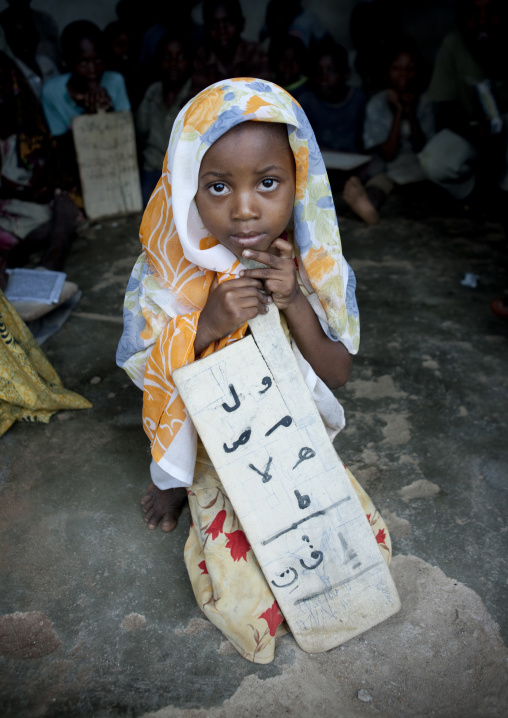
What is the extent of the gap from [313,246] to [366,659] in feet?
3.38

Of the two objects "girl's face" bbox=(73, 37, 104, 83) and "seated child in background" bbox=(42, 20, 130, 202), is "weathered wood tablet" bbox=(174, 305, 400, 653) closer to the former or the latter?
"seated child in background" bbox=(42, 20, 130, 202)

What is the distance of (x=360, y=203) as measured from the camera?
13.1 feet

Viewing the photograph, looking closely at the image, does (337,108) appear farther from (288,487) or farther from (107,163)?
(288,487)

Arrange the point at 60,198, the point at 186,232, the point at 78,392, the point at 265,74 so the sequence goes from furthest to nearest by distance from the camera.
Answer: the point at 265,74 < the point at 60,198 < the point at 78,392 < the point at 186,232

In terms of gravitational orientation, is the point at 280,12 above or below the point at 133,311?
above

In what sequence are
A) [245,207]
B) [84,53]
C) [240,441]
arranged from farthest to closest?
[84,53] < [240,441] < [245,207]

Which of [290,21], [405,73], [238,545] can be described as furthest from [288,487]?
[290,21]

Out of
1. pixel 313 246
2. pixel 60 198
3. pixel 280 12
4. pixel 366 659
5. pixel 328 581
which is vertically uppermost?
pixel 280 12

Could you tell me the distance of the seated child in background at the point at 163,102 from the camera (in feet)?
15.1

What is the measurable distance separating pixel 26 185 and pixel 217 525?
123 inches

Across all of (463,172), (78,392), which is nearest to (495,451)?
(78,392)

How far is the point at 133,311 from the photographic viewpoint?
62.3 inches

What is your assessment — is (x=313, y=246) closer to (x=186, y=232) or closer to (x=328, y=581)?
(x=186, y=232)

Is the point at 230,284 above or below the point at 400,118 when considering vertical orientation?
above
